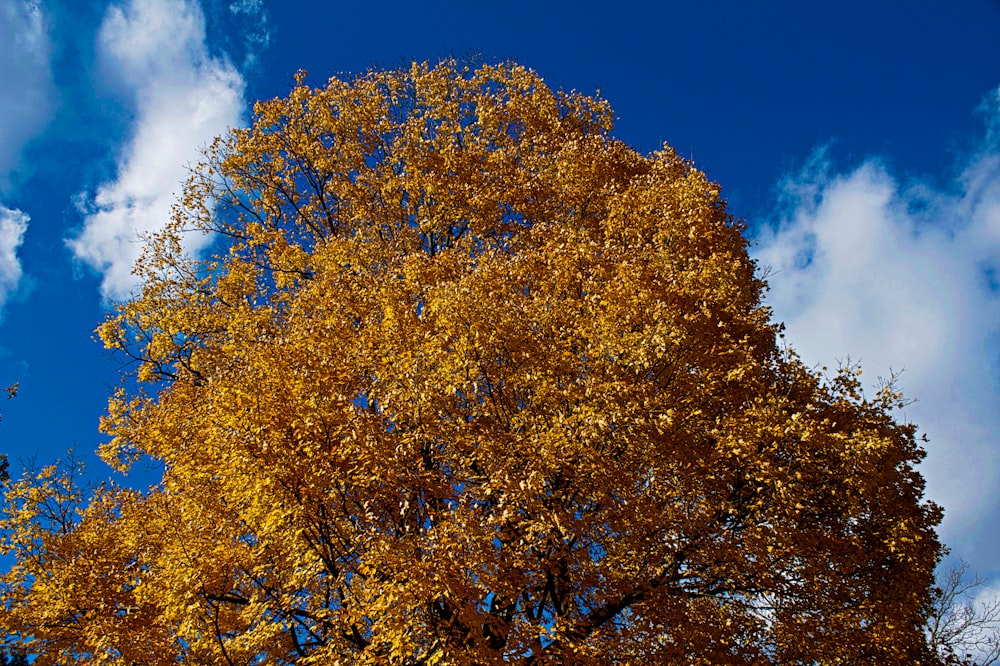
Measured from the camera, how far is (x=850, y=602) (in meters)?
8.56

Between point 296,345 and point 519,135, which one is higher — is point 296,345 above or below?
below

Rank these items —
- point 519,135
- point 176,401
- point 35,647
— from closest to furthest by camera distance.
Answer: point 35,647, point 176,401, point 519,135

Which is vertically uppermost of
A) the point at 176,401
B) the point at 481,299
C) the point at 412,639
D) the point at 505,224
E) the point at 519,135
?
the point at 519,135

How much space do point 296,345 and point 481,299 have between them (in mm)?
3355

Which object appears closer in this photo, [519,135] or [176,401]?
[176,401]

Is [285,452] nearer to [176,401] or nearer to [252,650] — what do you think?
[252,650]

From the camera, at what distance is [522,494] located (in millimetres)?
7230

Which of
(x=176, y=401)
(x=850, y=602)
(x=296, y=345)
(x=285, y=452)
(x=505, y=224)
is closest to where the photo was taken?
(x=285, y=452)

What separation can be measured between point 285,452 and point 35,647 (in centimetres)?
790

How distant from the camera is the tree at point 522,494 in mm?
7504

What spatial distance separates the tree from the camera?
295 inches

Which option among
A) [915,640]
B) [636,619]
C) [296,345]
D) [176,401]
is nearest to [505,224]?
[296,345]

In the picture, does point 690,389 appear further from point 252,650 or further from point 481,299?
point 252,650

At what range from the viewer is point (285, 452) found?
769cm
